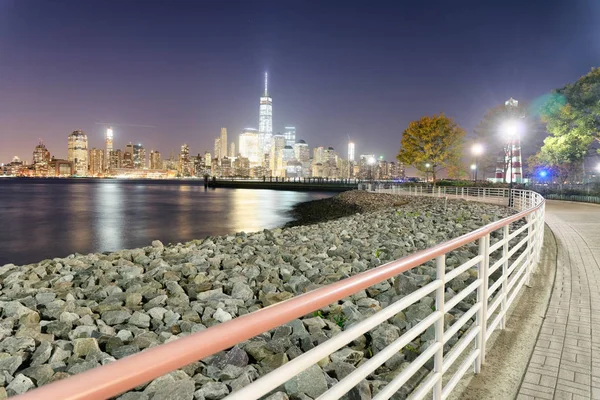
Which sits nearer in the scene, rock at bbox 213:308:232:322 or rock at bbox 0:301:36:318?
rock at bbox 213:308:232:322

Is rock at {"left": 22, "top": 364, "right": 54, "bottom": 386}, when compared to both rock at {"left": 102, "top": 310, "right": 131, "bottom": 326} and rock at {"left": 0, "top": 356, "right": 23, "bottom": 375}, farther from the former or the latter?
rock at {"left": 102, "top": 310, "right": 131, "bottom": 326}

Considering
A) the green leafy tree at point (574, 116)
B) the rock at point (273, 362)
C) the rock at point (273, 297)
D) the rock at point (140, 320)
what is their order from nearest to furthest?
the rock at point (273, 362) < the rock at point (140, 320) < the rock at point (273, 297) < the green leafy tree at point (574, 116)

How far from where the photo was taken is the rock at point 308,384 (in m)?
4.11

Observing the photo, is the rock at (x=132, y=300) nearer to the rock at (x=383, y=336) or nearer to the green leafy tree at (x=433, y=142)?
the rock at (x=383, y=336)

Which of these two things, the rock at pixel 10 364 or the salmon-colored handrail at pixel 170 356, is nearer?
the salmon-colored handrail at pixel 170 356

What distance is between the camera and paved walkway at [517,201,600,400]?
3783 mm

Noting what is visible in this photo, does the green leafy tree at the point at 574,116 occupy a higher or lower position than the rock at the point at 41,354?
higher

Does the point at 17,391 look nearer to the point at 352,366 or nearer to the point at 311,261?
the point at 352,366

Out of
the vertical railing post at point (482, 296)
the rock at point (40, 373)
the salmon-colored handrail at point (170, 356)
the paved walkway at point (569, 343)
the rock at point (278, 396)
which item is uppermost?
the salmon-colored handrail at point (170, 356)

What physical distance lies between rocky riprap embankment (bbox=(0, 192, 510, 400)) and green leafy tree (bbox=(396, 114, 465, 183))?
49059mm

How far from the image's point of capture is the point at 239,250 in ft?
41.6

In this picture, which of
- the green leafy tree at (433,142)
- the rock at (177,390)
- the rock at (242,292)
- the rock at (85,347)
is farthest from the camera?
the green leafy tree at (433,142)

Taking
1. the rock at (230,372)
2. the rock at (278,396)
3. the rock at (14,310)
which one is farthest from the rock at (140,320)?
the rock at (278,396)

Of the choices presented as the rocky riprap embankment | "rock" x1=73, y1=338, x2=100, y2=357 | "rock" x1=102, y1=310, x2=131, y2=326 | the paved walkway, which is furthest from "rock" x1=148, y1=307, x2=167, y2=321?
the paved walkway
